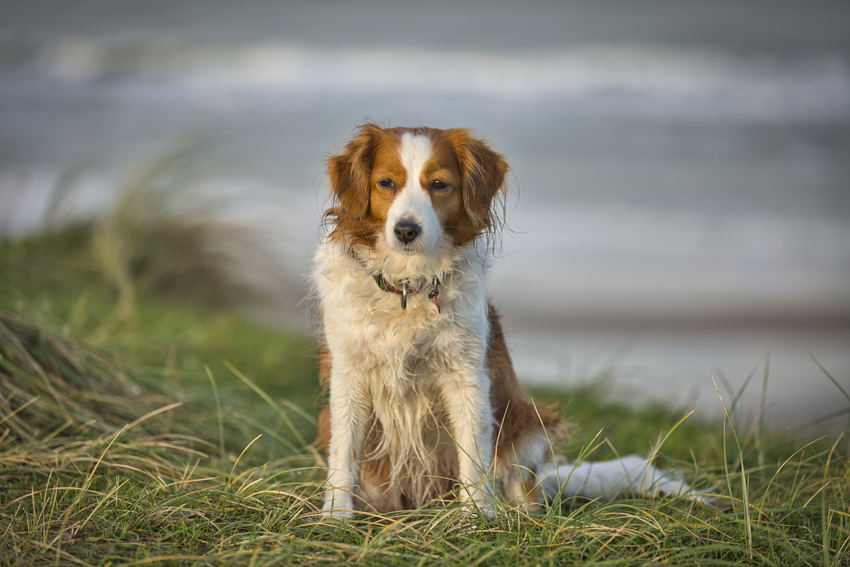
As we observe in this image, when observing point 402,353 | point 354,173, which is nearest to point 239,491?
point 402,353

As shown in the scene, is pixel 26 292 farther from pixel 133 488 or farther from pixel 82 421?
pixel 133 488

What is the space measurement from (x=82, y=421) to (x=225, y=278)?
3.88 m

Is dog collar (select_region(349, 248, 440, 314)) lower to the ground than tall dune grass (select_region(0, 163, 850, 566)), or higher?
higher

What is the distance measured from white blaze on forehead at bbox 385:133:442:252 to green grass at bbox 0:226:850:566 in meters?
0.93

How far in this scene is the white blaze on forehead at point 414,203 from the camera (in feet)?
7.46

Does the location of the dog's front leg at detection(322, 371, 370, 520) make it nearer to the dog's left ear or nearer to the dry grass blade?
the dog's left ear

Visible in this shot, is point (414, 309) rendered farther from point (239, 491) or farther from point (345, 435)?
point (239, 491)

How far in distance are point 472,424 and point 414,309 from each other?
482 mm

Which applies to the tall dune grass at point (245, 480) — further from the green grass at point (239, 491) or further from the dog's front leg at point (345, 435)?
the dog's front leg at point (345, 435)

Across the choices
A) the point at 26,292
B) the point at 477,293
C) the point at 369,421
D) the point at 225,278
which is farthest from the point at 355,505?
the point at 225,278

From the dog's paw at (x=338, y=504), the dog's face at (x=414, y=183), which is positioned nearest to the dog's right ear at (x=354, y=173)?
the dog's face at (x=414, y=183)

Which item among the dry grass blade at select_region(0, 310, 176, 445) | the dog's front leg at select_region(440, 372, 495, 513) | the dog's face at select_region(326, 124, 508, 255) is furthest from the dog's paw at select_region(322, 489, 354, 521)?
the dry grass blade at select_region(0, 310, 176, 445)

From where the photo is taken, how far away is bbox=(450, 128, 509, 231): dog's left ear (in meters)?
2.45

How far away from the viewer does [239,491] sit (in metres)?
2.37
